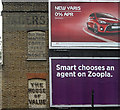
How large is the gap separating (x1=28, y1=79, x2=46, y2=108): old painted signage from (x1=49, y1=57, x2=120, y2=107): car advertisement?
0.51 metres

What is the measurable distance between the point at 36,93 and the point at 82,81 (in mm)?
2777

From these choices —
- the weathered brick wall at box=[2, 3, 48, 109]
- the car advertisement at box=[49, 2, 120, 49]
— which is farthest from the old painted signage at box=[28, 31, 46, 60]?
the car advertisement at box=[49, 2, 120, 49]

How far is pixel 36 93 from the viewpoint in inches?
368

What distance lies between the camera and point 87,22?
940 cm

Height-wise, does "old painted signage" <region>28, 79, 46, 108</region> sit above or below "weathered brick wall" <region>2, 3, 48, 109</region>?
below

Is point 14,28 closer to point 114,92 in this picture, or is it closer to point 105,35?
point 105,35

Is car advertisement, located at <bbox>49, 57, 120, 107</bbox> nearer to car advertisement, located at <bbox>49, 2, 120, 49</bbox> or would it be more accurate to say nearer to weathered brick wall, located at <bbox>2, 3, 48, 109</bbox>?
car advertisement, located at <bbox>49, 2, 120, 49</bbox>

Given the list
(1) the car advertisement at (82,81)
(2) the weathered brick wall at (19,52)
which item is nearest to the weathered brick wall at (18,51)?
(2) the weathered brick wall at (19,52)

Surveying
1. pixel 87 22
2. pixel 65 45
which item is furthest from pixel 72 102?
pixel 87 22

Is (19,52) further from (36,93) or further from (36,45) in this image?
(36,93)

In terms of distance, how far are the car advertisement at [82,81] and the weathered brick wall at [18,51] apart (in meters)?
0.99

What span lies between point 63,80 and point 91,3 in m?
4.78

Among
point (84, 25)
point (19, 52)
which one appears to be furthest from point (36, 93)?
point (84, 25)

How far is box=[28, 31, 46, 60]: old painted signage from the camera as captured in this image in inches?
367
